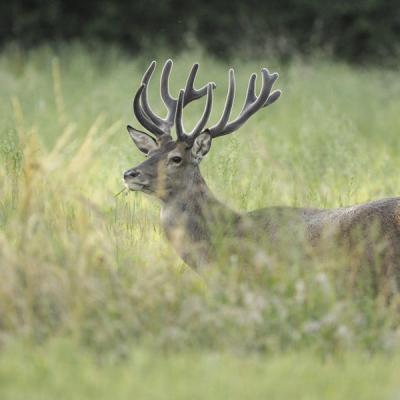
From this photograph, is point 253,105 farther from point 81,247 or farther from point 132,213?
point 81,247

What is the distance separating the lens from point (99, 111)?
12.9 metres

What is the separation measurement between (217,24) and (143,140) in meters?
14.1

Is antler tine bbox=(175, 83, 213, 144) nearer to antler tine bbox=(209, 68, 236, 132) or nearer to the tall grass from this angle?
antler tine bbox=(209, 68, 236, 132)

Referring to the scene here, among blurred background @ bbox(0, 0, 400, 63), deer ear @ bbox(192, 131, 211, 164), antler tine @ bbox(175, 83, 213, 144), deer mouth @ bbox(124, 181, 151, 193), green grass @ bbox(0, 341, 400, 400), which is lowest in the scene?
green grass @ bbox(0, 341, 400, 400)

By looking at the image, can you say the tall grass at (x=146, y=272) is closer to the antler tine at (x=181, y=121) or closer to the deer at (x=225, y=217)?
the deer at (x=225, y=217)

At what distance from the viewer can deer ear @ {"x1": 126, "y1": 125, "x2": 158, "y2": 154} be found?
24.5ft

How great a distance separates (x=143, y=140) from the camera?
750cm

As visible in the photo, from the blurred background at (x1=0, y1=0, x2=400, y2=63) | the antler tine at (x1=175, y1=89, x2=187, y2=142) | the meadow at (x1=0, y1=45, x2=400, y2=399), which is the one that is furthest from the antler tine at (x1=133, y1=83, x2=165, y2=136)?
the blurred background at (x1=0, y1=0, x2=400, y2=63)

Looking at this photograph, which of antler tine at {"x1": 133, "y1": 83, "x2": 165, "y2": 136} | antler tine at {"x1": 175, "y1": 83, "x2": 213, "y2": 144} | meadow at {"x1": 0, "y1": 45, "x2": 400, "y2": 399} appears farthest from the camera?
antler tine at {"x1": 133, "y1": 83, "x2": 165, "y2": 136}

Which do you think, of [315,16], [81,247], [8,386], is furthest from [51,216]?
[315,16]

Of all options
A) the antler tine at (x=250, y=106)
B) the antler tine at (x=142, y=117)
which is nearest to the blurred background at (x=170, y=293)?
the antler tine at (x=250, y=106)

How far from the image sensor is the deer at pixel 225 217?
6453 millimetres

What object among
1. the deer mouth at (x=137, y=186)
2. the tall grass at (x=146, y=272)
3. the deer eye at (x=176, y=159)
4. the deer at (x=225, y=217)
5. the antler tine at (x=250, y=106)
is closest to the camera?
the tall grass at (x=146, y=272)

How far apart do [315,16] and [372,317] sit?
16.3 metres
